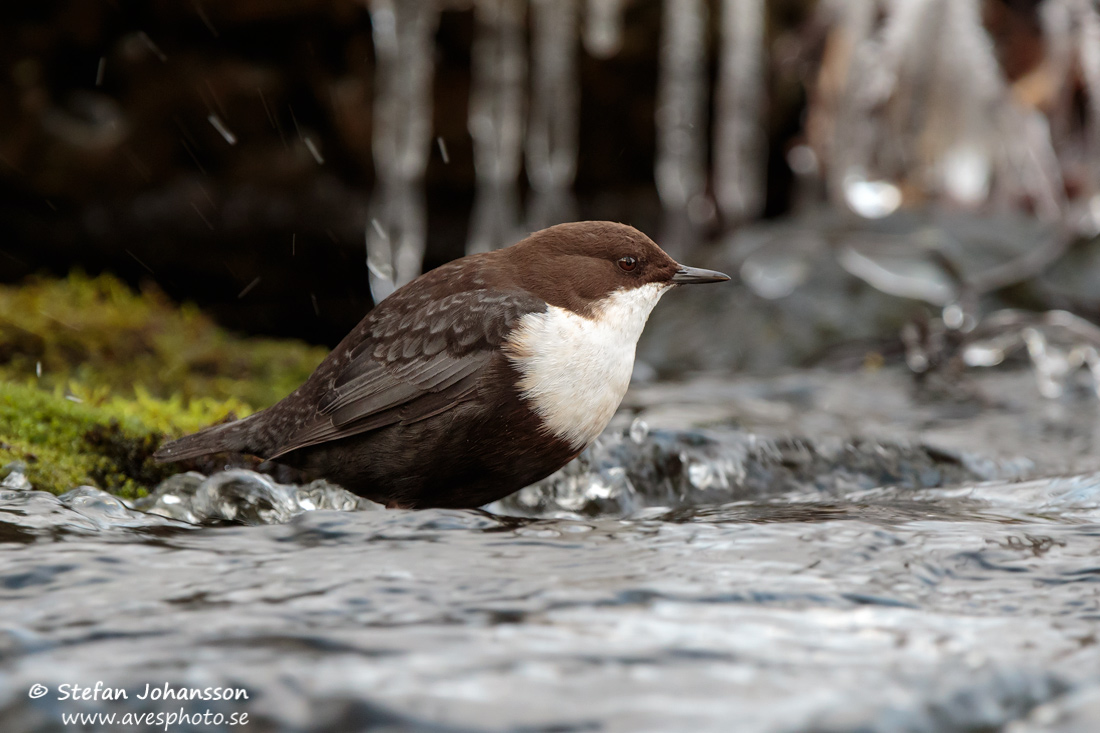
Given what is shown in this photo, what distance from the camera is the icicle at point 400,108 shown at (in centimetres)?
646

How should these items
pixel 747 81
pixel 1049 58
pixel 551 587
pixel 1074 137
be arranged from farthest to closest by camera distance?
pixel 1074 137, pixel 1049 58, pixel 747 81, pixel 551 587

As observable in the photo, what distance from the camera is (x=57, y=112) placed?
7.29m

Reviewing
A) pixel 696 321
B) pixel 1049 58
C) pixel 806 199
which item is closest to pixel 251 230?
pixel 696 321

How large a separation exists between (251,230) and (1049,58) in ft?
21.3

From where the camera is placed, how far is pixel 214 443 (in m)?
3.00

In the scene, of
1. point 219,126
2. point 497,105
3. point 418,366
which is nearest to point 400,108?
point 497,105

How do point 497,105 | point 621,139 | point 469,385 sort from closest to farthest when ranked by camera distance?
point 469,385 < point 497,105 < point 621,139

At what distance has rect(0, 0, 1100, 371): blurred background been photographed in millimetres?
6504

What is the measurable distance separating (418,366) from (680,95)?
444 cm

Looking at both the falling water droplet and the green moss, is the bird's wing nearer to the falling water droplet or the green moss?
the green moss

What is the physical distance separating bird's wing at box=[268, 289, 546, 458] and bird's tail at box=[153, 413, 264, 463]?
0.12 meters

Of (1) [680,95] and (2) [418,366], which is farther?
(1) [680,95]

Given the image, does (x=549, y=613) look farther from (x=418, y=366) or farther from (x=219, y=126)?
(x=219, y=126)

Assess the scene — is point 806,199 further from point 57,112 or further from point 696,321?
point 57,112
